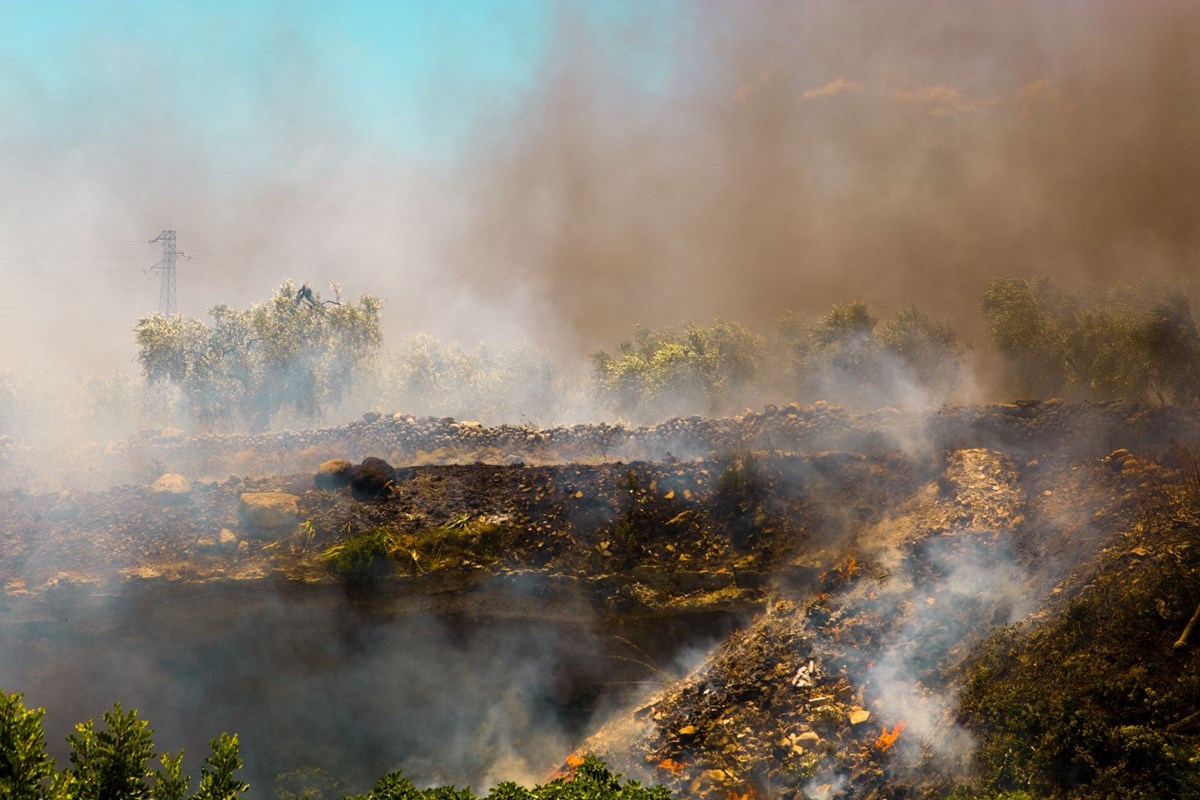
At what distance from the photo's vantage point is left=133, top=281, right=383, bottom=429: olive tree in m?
35.2

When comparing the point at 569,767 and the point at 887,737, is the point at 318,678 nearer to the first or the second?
the point at 569,767

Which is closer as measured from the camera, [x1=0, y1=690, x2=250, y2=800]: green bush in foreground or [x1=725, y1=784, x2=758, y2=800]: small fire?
[x1=0, y1=690, x2=250, y2=800]: green bush in foreground

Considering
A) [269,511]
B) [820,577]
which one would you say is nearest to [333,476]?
[269,511]

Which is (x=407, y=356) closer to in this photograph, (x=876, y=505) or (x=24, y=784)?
(x=876, y=505)

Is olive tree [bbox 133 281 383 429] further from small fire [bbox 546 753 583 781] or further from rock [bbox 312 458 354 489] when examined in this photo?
small fire [bbox 546 753 583 781]

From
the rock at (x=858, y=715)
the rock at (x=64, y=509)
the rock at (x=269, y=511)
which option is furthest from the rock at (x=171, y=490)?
the rock at (x=858, y=715)

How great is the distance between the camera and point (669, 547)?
18.8 meters

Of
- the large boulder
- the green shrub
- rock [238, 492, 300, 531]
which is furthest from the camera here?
the large boulder

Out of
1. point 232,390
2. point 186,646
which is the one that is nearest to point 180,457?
point 232,390

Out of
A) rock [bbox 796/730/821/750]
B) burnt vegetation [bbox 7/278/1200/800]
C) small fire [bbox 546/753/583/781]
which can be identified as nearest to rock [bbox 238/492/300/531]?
burnt vegetation [bbox 7/278/1200/800]

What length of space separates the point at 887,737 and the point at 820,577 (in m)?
4.54

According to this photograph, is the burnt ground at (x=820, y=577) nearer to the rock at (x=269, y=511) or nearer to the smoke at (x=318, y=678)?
the rock at (x=269, y=511)

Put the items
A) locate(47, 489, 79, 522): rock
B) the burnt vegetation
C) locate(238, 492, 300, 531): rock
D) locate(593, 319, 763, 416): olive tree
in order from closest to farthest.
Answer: the burnt vegetation < locate(238, 492, 300, 531): rock < locate(47, 489, 79, 522): rock < locate(593, 319, 763, 416): olive tree

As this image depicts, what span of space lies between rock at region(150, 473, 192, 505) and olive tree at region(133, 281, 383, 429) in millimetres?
12923
